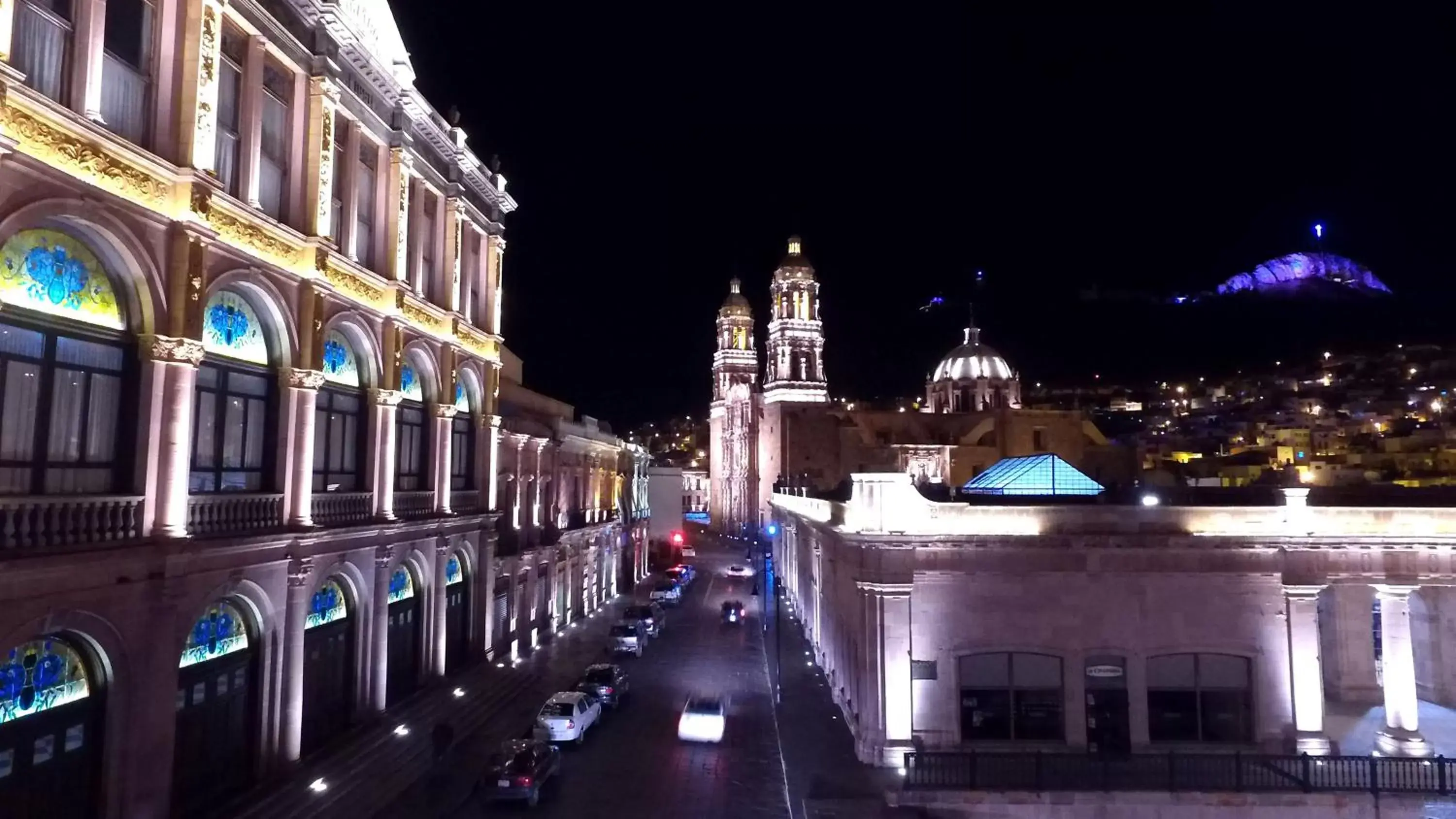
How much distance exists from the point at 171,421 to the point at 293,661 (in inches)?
252

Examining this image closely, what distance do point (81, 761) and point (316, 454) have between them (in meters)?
8.84

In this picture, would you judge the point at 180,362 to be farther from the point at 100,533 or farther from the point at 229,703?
the point at 229,703

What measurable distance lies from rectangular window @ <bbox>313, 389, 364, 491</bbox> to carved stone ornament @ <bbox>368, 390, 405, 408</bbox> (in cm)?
37

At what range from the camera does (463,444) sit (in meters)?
30.2

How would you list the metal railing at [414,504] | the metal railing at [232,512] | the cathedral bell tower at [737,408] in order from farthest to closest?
the cathedral bell tower at [737,408] → the metal railing at [414,504] → the metal railing at [232,512]

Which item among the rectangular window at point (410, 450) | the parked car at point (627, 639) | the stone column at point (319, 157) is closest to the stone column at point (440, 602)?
the rectangular window at point (410, 450)

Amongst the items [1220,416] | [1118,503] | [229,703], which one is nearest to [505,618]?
[229,703]

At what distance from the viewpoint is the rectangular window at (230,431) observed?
16.6m

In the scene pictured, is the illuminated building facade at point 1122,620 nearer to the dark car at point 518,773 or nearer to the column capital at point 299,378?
the dark car at point 518,773

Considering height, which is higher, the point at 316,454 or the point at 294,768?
the point at 316,454

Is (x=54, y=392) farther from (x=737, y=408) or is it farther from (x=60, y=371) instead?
(x=737, y=408)

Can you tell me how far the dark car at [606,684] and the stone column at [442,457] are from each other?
6.94 metres

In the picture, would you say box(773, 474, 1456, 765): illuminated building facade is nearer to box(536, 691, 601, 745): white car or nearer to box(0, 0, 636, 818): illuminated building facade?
box(536, 691, 601, 745): white car

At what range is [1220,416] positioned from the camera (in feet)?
486
